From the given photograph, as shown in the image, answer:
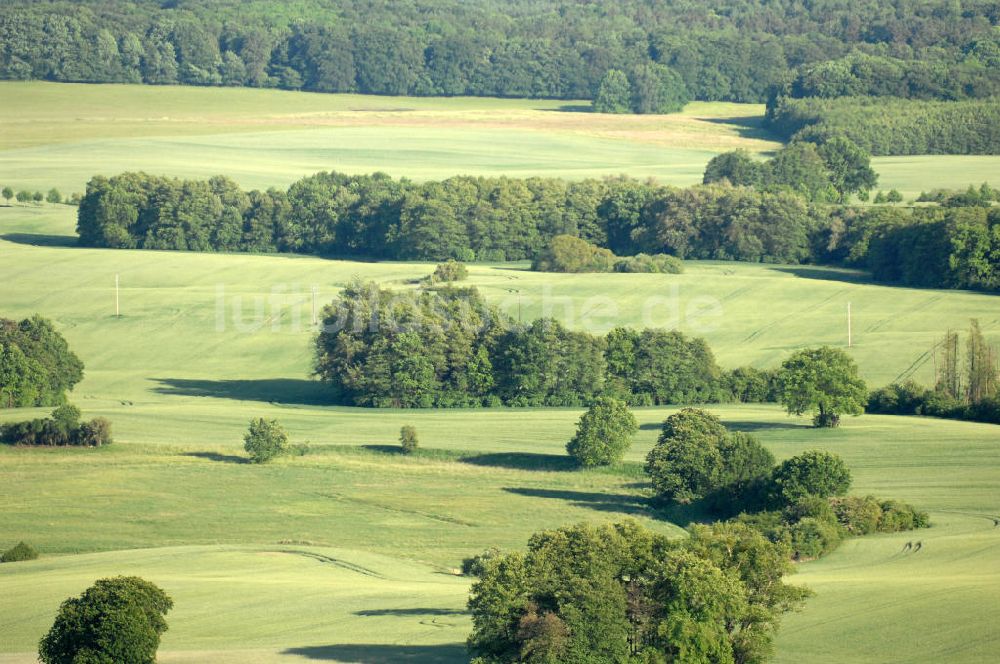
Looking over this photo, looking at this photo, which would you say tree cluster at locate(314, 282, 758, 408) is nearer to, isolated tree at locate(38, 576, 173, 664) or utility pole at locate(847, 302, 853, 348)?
utility pole at locate(847, 302, 853, 348)

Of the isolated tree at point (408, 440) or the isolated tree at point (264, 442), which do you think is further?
the isolated tree at point (408, 440)

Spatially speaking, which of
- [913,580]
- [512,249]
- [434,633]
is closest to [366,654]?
[434,633]

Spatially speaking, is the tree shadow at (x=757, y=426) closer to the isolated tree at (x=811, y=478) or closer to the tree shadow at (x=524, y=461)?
the tree shadow at (x=524, y=461)

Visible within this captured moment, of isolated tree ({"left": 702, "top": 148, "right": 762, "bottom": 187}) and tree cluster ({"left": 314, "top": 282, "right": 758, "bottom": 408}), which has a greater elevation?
isolated tree ({"left": 702, "top": 148, "right": 762, "bottom": 187})

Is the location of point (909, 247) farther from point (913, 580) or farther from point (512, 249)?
point (913, 580)

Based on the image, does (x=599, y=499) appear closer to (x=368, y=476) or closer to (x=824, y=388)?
(x=368, y=476)

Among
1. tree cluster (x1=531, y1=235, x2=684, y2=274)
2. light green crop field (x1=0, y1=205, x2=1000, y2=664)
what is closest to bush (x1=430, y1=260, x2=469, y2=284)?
light green crop field (x1=0, y1=205, x2=1000, y2=664)

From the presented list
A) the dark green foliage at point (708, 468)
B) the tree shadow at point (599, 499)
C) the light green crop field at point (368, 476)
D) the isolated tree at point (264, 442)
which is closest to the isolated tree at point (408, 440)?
the light green crop field at point (368, 476)
